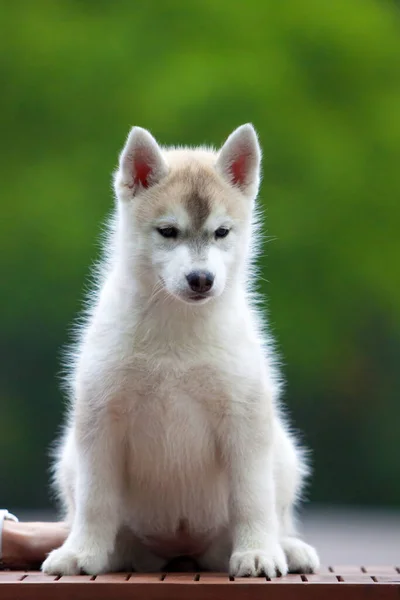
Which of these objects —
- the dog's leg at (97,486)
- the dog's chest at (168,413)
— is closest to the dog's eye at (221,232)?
the dog's chest at (168,413)

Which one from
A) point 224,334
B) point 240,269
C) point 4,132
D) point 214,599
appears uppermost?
point 4,132

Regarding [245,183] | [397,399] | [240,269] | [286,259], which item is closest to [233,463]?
[240,269]

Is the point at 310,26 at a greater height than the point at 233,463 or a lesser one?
greater

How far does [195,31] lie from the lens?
1234 centimetres

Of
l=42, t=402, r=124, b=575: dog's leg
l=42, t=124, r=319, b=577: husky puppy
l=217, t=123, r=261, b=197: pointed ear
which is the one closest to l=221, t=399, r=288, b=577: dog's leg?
l=42, t=124, r=319, b=577: husky puppy

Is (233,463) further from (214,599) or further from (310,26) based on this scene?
(310,26)

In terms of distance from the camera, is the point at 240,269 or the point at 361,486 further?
the point at 361,486

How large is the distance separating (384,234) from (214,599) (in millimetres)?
9198

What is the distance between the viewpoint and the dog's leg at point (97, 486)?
3910 mm

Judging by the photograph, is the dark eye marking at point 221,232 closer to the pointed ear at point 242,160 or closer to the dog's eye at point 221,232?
the dog's eye at point 221,232

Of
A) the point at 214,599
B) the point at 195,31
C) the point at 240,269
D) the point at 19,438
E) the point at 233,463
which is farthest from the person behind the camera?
the point at 195,31

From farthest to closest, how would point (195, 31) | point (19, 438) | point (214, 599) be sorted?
point (195, 31) < point (19, 438) < point (214, 599)

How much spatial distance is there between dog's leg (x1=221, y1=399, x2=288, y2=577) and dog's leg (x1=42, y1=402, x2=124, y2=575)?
388 mm

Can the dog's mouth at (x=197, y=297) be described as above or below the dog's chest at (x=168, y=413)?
above
